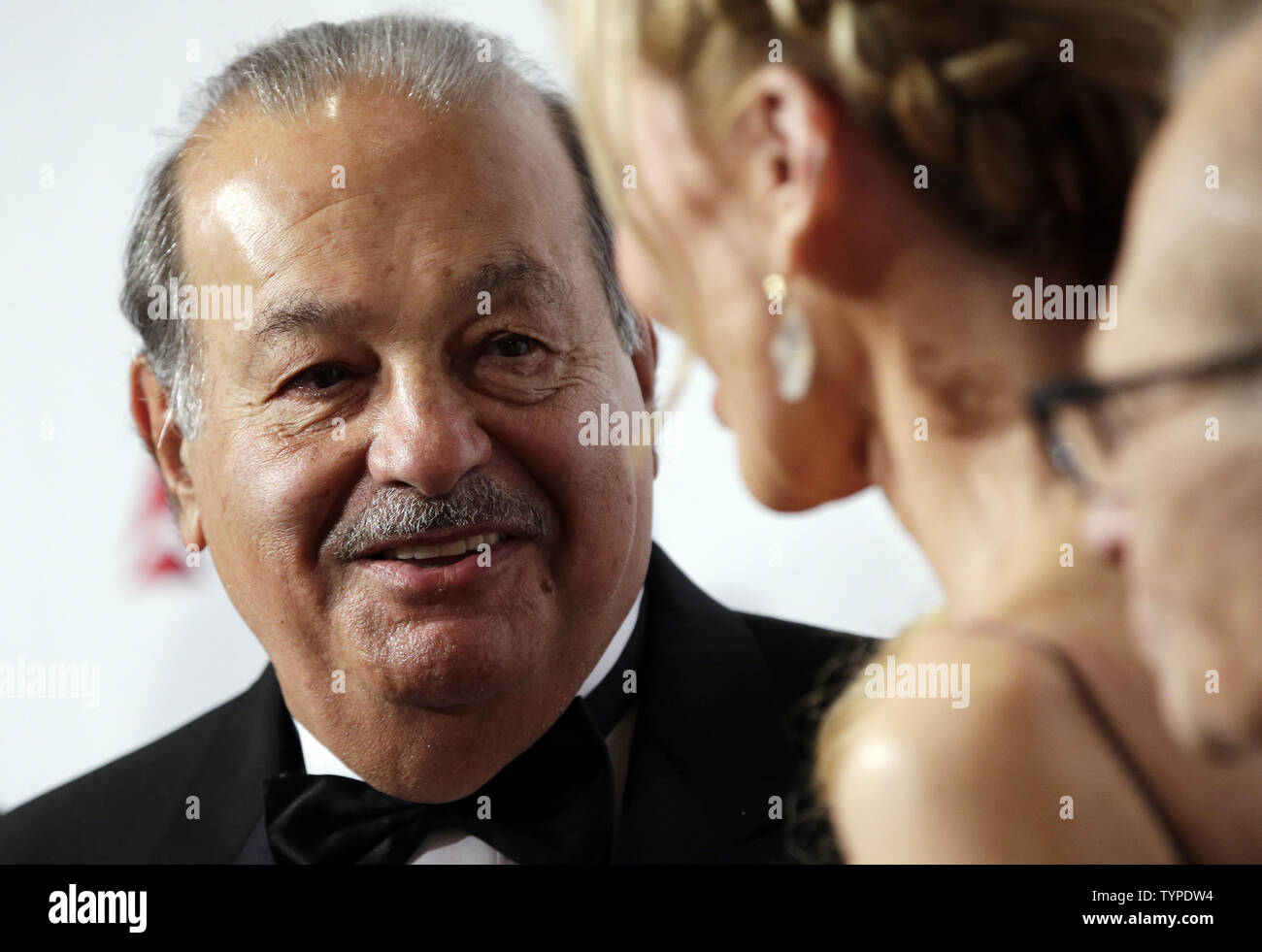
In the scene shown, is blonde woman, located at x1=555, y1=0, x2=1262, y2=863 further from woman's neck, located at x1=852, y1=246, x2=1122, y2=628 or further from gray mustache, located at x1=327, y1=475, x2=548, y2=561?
gray mustache, located at x1=327, y1=475, x2=548, y2=561

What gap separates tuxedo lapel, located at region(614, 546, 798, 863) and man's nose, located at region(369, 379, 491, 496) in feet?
0.98

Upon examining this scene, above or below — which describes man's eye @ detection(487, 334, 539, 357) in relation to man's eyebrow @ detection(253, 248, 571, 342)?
below

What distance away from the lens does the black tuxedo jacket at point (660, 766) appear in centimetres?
136

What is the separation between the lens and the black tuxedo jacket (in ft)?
4.46

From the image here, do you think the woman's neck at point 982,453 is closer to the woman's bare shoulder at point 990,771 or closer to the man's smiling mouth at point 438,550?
the woman's bare shoulder at point 990,771

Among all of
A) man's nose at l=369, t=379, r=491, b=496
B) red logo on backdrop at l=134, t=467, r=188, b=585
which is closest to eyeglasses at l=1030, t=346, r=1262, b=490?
man's nose at l=369, t=379, r=491, b=496

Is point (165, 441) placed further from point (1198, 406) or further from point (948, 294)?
point (1198, 406)

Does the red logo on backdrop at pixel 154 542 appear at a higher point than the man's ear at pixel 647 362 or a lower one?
lower

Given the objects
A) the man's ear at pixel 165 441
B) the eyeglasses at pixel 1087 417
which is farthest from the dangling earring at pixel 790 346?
the man's ear at pixel 165 441

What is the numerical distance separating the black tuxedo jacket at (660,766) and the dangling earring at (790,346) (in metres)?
0.70
